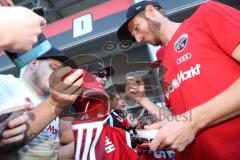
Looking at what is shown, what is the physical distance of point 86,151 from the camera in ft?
2.50

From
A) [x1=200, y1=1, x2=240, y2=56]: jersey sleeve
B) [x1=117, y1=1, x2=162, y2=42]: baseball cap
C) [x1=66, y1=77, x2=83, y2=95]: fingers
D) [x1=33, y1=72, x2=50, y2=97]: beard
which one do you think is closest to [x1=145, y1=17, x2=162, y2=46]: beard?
[x1=117, y1=1, x2=162, y2=42]: baseball cap

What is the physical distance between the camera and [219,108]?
0.68 m

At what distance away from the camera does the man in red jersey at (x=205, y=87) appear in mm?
684

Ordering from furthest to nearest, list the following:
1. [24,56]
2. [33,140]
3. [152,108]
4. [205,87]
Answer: [152,108] < [33,140] < [205,87] < [24,56]

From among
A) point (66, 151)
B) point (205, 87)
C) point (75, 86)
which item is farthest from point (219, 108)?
point (66, 151)

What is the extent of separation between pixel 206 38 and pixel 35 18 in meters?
0.54

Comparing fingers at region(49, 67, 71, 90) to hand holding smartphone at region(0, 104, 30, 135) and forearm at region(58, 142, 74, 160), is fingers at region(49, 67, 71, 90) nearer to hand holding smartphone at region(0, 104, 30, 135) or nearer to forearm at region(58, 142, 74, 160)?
hand holding smartphone at region(0, 104, 30, 135)

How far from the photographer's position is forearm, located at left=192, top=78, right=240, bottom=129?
67 cm

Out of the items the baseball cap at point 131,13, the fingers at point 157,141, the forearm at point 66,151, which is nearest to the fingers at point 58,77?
the fingers at point 157,141

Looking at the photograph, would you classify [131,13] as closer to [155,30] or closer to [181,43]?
[155,30]

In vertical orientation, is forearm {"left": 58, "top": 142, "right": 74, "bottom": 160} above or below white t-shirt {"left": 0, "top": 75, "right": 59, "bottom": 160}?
below

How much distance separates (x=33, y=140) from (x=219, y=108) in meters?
0.58

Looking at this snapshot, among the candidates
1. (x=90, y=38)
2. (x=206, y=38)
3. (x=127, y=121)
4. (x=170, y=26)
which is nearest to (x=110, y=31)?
(x=90, y=38)

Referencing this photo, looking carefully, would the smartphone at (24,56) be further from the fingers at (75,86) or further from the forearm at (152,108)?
the forearm at (152,108)
